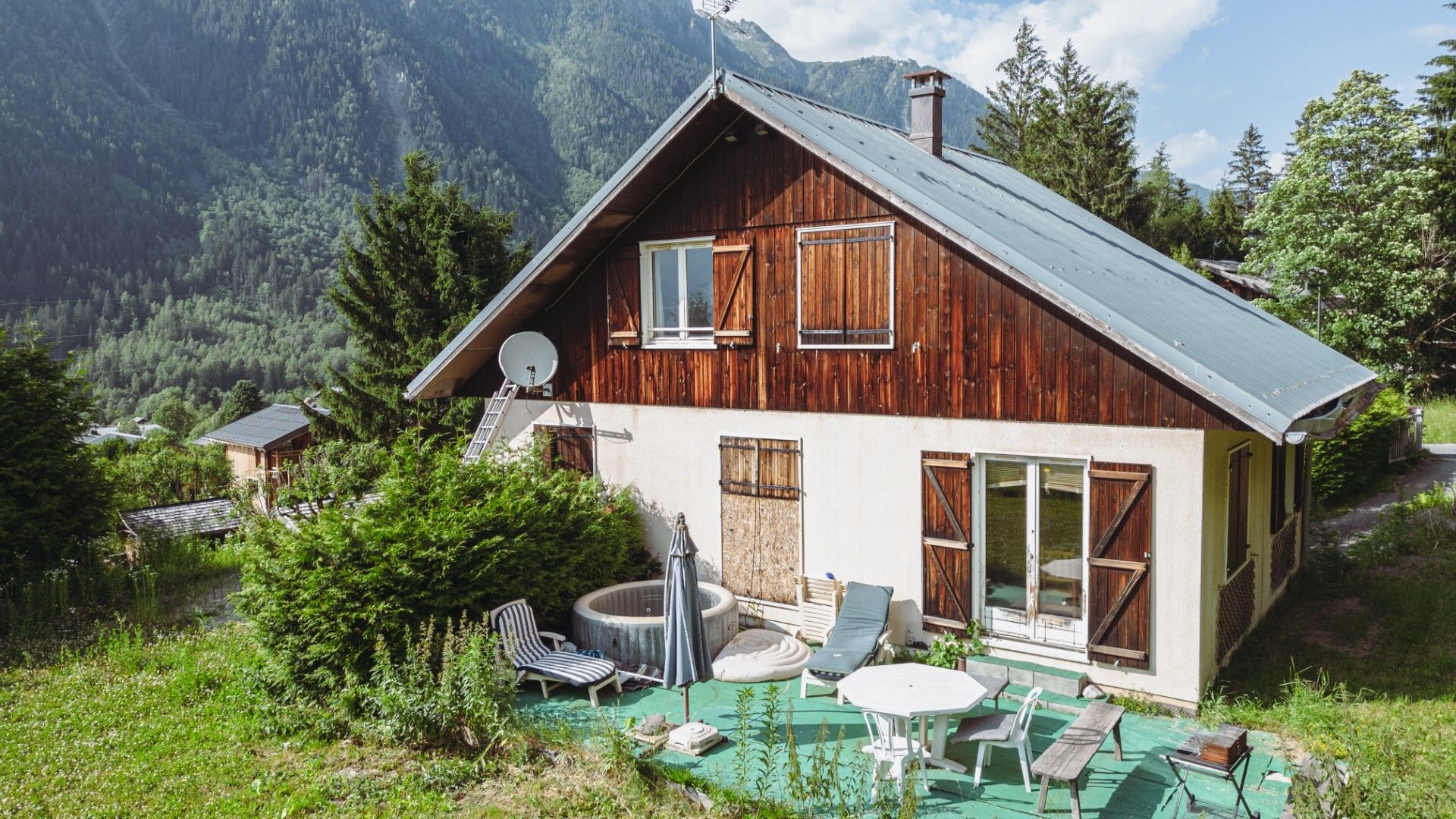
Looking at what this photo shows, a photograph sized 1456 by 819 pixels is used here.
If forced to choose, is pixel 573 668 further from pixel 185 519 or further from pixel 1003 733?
pixel 185 519

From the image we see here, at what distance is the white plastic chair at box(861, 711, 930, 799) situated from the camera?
7.13m

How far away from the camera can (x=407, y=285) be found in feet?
79.9

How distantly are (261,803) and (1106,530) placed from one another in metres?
7.58

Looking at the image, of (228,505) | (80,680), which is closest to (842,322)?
(80,680)

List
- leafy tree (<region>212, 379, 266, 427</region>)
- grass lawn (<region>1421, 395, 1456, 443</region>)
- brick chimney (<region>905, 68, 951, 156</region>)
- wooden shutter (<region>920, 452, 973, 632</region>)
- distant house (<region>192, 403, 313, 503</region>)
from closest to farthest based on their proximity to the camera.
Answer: wooden shutter (<region>920, 452, 973, 632</region>), brick chimney (<region>905, 68, 951, 156</region>), grass lawn (<region>1421, 395, 1456, 443</region>), distant house (<region>192, 403, 313, 503</region>), leafy tree (<region>212, 379, 266, 427</region>)

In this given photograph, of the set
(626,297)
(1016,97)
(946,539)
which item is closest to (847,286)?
(946,539)

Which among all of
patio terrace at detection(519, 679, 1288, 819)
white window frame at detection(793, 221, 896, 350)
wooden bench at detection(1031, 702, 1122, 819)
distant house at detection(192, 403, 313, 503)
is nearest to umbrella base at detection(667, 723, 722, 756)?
patio terrace at detection(519, 679, 1288, 819)

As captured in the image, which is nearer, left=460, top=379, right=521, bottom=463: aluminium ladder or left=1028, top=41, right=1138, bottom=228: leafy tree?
left=460, top=379, right=521, bottom=463: aluminium ladder

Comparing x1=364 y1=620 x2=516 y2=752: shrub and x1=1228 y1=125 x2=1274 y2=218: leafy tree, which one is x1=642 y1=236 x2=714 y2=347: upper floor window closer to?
x1=364 y1=620 x2=516 y2=752: shrub

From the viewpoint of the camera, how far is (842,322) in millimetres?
10422

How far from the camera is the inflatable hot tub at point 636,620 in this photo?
9969 millimetres

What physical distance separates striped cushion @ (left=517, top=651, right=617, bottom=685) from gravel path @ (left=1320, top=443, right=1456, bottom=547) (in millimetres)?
12447

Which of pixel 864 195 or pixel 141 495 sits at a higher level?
pixel 864 195

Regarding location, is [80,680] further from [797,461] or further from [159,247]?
[159,247]
